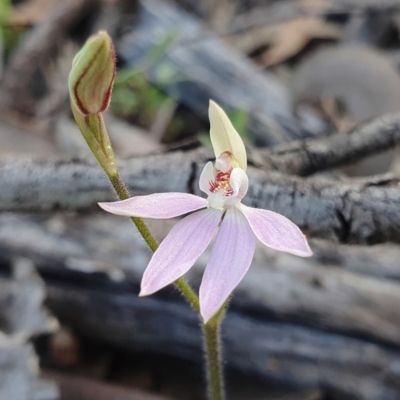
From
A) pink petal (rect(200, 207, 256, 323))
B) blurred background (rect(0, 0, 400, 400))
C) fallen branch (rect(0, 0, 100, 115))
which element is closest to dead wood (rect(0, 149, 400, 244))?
blurred background (rect(0, 0, 400, 400))

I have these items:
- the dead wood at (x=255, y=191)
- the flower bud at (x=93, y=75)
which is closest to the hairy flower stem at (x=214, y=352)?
the dead wood at (x=255, y=191)

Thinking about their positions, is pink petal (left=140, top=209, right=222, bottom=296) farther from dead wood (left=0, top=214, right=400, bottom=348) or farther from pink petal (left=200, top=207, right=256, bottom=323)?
dead wood (left=0, top=214, right=400, bottom=348)

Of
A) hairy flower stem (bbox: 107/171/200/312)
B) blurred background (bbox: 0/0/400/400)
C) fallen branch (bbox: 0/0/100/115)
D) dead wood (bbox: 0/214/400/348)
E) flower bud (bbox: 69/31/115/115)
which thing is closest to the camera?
flower bud (bbox: 69/31/115/115)

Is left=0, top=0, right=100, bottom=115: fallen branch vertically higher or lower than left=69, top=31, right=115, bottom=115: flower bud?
higher

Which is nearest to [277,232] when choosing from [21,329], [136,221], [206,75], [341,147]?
[136,221]

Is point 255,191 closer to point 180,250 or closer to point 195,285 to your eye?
point 180,250

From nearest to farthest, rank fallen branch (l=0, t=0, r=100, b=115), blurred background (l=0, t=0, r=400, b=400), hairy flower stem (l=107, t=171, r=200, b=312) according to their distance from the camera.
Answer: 1. hairy flower stem (l=107, t=171, r=200, b=312)
2. blurred background (l=0, t=0, r=400, b=400)
3. fallen branch (l=0, t=0, r=100, b=115)

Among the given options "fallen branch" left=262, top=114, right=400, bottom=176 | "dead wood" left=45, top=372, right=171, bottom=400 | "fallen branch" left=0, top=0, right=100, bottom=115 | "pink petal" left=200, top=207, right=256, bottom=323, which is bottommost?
"dead wood" left=45, top=372, right=171, bottom=400

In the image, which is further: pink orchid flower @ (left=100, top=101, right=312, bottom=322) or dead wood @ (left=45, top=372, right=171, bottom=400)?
dead wood @ (left=45, top=372, right=171, bottom=400)
